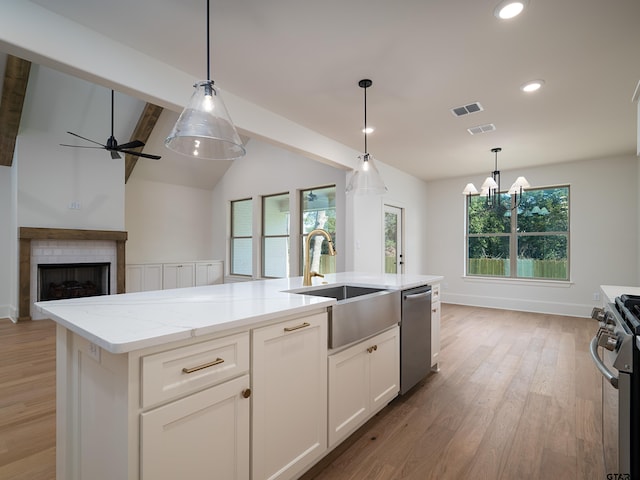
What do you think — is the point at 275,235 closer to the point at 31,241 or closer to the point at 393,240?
the point at 393,240

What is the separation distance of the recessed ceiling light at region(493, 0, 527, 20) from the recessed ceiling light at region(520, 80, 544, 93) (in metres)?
1.07

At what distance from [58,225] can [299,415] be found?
18.3ft

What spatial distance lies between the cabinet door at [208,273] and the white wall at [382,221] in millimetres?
3727

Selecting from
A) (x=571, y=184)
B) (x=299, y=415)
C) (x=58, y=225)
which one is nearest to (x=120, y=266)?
(x=58, y=225)

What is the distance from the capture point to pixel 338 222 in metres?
5.40

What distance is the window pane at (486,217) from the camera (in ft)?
20.4

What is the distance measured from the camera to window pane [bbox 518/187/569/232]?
18.5ft

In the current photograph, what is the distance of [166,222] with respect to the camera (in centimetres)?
722

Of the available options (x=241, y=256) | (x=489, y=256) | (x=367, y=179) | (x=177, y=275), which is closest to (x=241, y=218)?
(x=241, y=256)

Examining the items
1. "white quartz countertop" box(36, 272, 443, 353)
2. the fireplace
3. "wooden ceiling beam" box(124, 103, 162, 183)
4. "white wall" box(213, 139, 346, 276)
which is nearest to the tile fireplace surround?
the fireplace

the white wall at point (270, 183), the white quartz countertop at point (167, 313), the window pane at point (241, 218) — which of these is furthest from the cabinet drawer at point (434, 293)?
the window pane at point (241, 218)

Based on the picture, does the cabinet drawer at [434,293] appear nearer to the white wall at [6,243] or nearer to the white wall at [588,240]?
the white wall at [588,240]

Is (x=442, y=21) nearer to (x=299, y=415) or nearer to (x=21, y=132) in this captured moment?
(x=299, y=415)

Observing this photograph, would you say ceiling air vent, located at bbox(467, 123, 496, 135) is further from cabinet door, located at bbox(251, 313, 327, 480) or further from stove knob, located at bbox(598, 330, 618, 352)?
cabinet door, located at bbox(251, 313, 327, 480)
